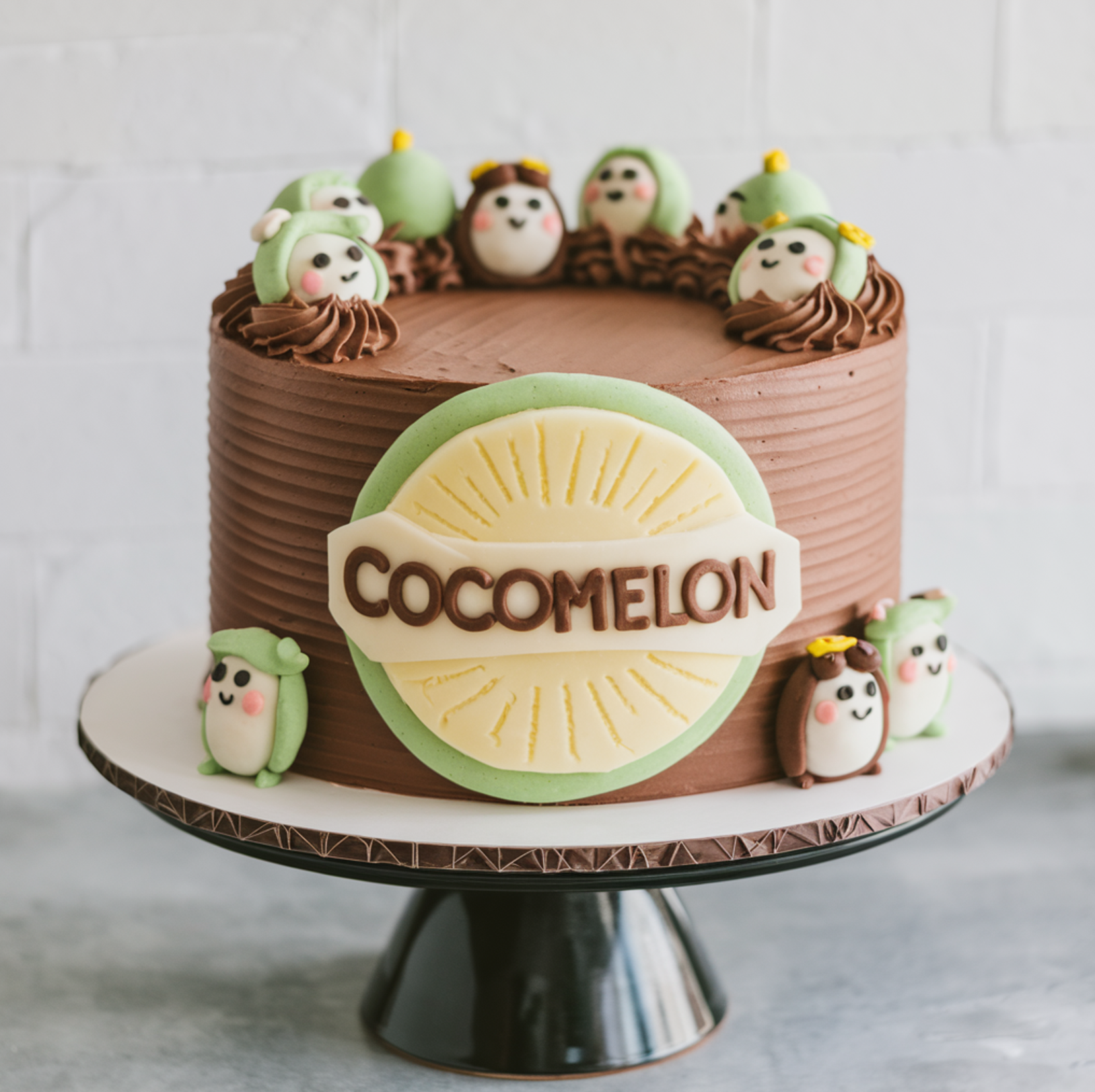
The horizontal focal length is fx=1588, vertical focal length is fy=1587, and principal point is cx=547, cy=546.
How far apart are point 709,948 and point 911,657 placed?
0.68 m

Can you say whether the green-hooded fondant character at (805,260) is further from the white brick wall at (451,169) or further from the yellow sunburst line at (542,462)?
the white brick wall at (451,169)

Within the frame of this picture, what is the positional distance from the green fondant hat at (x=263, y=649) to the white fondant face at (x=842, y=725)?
51 cm

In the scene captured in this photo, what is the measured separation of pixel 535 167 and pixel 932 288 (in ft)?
3.11

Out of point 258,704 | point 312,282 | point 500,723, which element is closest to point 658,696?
point 500,723

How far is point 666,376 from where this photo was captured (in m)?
1.50

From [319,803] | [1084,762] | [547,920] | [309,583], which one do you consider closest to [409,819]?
[319,803]

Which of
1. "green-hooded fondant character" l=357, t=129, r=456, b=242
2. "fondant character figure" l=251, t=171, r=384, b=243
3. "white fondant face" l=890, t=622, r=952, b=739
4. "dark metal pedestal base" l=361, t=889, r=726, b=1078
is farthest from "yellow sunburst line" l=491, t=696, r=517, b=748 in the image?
"green-hooded fondant character" l=357, t=129, r=456, b=242

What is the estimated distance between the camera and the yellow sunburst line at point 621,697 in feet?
4.79

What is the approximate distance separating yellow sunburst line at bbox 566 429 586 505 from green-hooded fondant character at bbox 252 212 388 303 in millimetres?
317

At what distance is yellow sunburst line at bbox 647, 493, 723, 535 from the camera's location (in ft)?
4.74

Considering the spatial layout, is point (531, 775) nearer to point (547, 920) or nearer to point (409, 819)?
point (409, 819)

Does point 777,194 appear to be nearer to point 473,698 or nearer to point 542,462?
point 542,462

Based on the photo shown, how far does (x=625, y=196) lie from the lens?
201 cm

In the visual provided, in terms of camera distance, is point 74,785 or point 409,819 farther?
point 74,785
